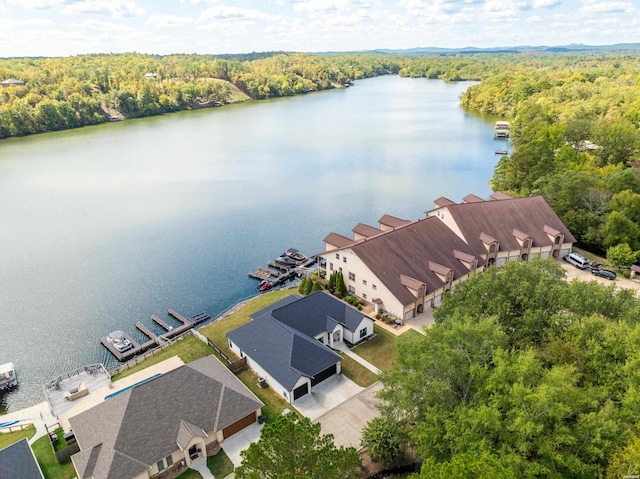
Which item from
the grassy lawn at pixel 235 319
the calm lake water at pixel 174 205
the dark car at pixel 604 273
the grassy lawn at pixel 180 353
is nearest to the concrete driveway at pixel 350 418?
the grassy lawn at pixel 235 319

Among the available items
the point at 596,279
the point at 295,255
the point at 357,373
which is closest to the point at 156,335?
the point at 295,255

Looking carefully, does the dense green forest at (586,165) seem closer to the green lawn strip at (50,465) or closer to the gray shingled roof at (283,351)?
the gray shingled roof at (283,351)

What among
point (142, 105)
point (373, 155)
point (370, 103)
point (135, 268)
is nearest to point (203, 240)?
point (135, 268)

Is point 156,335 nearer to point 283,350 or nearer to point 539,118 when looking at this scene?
point 283,350

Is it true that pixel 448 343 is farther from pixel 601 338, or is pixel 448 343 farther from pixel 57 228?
pixel 57 228

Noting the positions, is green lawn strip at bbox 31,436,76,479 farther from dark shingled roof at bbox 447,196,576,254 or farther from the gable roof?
dark shingled roof at bbox 447,196,576,254

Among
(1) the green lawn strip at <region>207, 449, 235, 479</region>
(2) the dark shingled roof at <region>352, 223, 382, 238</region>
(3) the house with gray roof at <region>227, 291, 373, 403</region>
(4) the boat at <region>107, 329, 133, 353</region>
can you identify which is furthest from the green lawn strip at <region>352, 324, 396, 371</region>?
(4) the boat at <region>107, 329, 133, 353</region>
